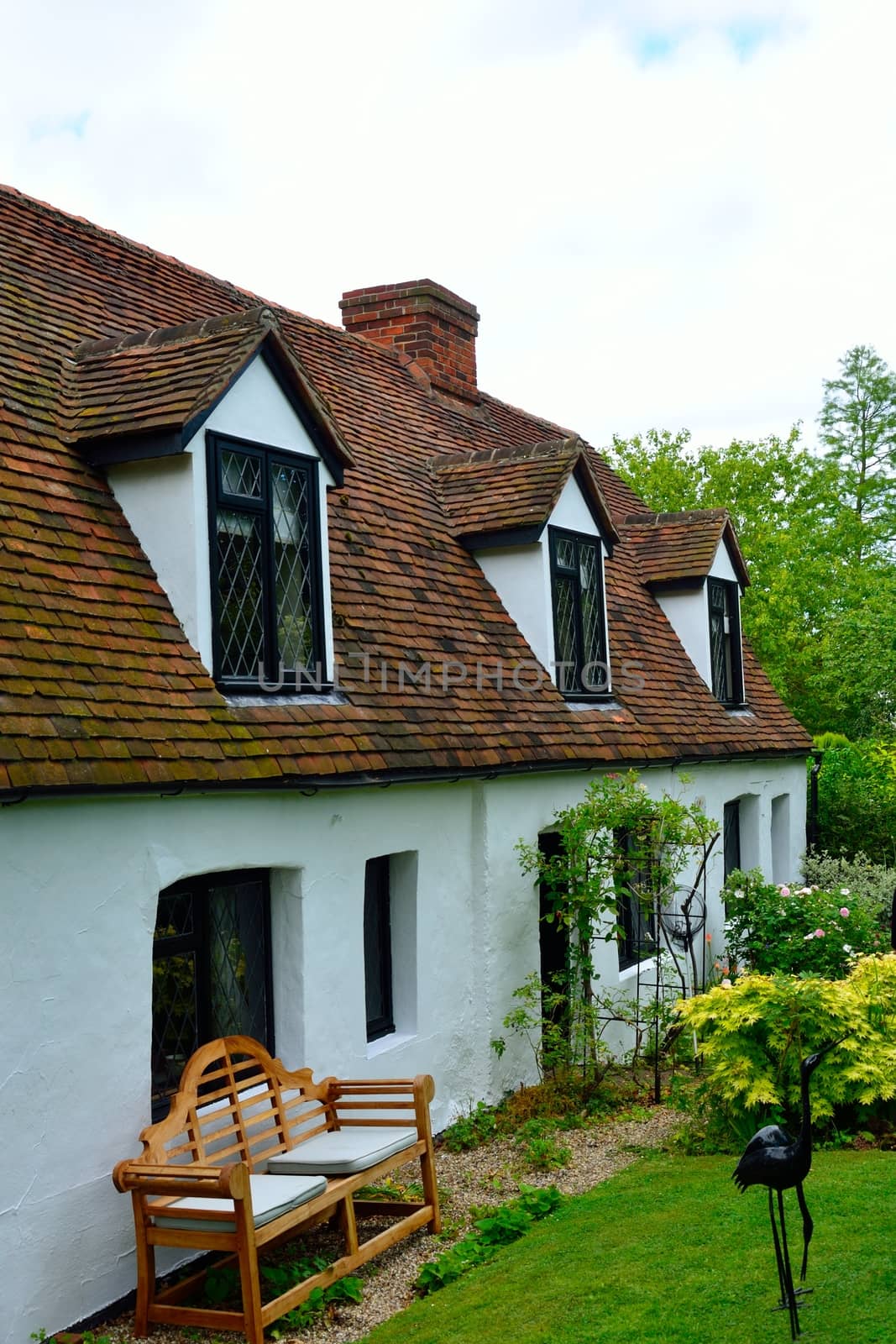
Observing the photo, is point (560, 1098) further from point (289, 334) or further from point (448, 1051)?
point (289, 334)

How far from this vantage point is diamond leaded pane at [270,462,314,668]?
816 centimetres

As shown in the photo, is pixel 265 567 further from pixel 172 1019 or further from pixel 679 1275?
pixel 679 1275

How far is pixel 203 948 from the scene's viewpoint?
721 centimetres

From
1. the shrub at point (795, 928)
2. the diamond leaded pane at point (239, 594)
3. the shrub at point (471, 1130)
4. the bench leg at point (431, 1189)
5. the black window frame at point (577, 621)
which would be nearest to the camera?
the bench leg at point (431, 1189)

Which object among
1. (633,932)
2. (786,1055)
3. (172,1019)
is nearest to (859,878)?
(633,932)

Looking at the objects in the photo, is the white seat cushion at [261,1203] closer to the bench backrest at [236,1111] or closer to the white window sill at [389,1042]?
the bench backrest at [236,1111]

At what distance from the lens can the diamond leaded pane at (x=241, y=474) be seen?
7.79 meters

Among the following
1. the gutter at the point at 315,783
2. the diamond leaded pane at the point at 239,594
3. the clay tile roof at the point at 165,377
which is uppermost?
the clay tile roof at the point at 165,377

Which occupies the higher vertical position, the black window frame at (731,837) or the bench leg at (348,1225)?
the black window frame at (731,837)

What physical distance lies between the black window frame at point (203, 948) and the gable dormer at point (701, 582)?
8.89 metres

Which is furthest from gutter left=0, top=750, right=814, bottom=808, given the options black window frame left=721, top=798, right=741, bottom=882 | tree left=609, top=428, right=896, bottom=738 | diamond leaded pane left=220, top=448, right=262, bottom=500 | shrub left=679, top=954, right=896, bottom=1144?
tree left=609, top=428, right=896, bottom=738

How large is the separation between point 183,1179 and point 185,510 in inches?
147

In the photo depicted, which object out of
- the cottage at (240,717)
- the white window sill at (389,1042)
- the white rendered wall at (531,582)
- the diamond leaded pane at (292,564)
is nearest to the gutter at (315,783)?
the cottage at (240,717)

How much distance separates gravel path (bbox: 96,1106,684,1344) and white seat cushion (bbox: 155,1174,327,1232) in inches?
22.0
